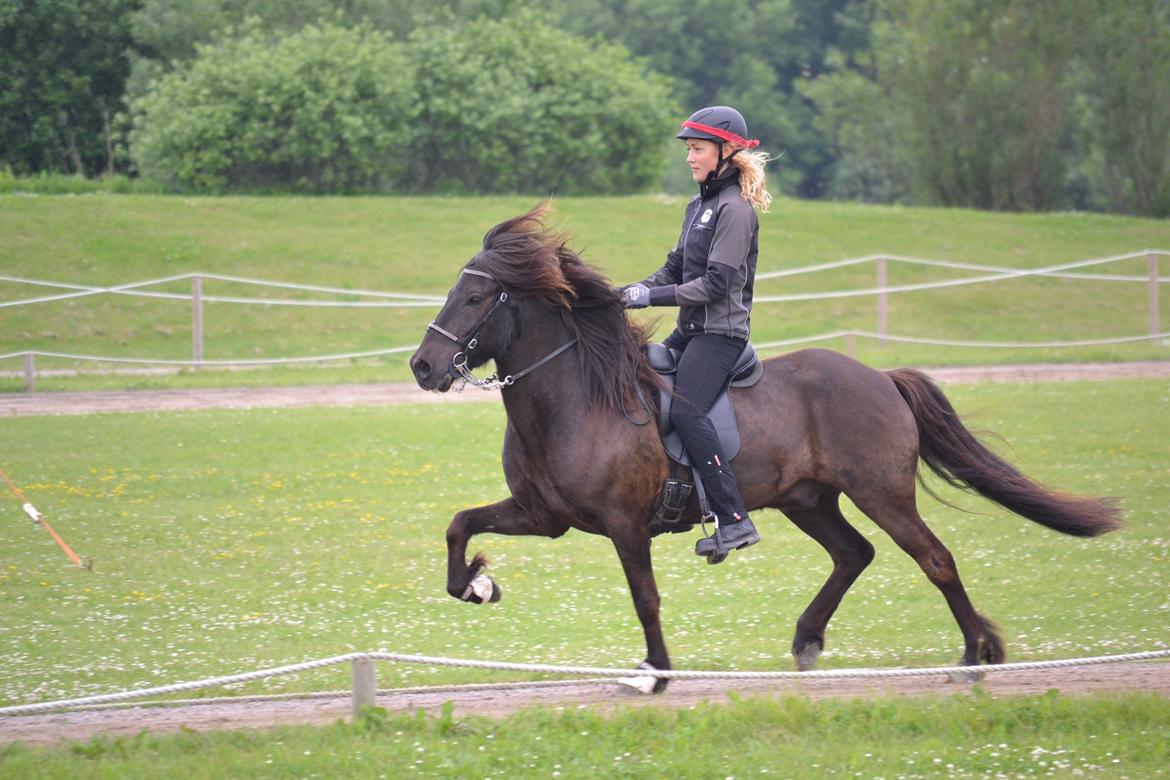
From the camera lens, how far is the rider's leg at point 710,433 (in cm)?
767

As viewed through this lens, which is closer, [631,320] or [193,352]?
[631,320]

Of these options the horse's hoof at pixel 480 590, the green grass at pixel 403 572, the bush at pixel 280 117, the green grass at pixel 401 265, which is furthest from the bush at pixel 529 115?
the horse's hoof at pixel 480 590

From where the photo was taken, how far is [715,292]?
766cm

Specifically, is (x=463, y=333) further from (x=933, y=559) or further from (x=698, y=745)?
(x=933, y=559)

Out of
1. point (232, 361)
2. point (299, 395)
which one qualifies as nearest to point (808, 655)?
point (299, 395)

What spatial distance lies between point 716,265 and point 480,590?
7.75 feet

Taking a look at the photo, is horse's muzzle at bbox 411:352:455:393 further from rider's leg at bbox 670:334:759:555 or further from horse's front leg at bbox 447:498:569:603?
rider's leg at bbox 670:334:759:555

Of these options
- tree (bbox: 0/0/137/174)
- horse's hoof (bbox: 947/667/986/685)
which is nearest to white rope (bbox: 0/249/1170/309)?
horse's hoof (bbox: 947/667/986/685)

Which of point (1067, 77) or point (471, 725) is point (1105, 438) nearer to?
point (471, 725)

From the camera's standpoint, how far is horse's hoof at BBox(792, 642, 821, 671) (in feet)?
27.9

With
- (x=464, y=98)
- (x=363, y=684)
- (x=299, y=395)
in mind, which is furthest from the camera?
(x=464, y=98)

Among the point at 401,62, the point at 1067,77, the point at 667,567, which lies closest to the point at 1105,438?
the point at 667,567

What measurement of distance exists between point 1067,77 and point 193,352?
3043 centimetres

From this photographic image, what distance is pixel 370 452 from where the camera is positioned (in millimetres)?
17094
